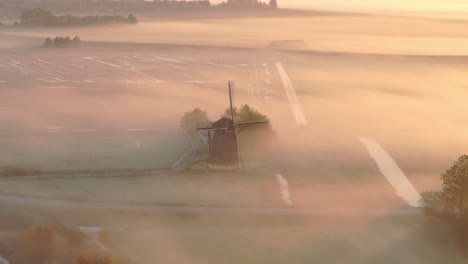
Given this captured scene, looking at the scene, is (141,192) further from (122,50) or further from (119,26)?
(119,26)

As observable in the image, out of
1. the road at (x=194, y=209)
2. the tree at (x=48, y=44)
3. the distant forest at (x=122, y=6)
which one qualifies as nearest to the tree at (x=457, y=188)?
the road at (x=194, y=209)

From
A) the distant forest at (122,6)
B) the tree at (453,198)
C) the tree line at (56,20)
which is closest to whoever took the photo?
the tree at (453,198)

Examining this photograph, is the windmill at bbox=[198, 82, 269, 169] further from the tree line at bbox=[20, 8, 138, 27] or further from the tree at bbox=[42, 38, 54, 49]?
the tree line at bbox=[20, 8, 138, 27]

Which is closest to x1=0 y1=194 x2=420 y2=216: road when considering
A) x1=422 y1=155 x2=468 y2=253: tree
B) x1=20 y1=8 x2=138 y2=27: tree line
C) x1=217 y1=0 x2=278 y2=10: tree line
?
x1=422 y1=155 x2=468 y2=253: tree

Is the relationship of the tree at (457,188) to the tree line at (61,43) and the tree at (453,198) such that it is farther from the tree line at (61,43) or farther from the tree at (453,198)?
the tree line at (61,43)

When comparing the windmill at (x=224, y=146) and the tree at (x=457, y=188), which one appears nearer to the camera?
the tree at (x=457, y=188)

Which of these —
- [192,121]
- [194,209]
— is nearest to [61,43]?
[192,121]

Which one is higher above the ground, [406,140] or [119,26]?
[119,26]

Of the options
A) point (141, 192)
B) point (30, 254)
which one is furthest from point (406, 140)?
point (30, 254)
